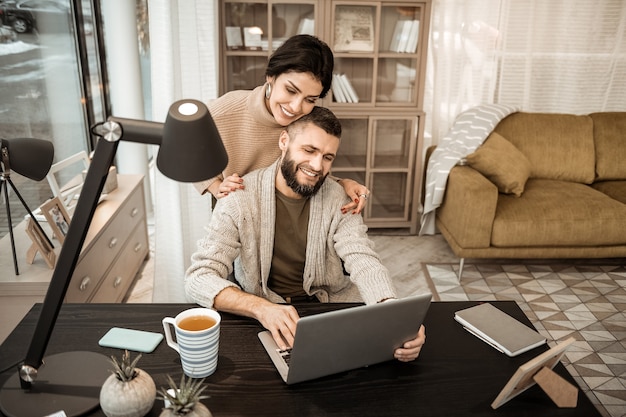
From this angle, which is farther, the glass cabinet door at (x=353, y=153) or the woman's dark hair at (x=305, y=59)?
the glass cabinet door at (x=353, y=153)

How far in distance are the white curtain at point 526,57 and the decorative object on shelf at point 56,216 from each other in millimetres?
2652

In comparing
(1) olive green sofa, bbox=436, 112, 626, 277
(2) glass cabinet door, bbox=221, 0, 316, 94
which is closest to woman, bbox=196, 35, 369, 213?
(1) olive green sofa, bbox=436, 112, 626, 277

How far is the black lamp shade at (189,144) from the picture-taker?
86cm

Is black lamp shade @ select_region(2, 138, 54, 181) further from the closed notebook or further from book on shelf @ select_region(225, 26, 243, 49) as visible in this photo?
book on shelf @ select_region(225, 26, 243, 49)

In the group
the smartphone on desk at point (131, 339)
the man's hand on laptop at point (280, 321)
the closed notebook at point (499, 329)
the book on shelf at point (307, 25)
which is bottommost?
the closed notebook at point (499, 329)

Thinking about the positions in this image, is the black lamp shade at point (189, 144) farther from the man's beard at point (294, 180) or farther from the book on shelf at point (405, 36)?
the book on shelf at point (405, 36)

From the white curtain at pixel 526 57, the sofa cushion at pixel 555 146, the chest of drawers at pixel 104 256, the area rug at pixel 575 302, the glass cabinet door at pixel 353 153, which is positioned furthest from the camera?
the white curtain at pixel 526 57

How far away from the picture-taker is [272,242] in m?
1.63

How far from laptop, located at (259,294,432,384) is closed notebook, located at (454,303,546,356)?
229 mm

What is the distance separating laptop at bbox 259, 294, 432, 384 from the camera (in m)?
1.02

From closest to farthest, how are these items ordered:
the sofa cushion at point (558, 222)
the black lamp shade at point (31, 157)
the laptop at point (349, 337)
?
the laptop at point (349, 337) < the black lamp shade at point (31, 157) < the sofa cushion at point (558, 222)

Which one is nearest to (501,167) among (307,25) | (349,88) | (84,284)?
(349,88)

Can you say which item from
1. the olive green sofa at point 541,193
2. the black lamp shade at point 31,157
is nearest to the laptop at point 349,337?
the black lamp shade at point 31,157

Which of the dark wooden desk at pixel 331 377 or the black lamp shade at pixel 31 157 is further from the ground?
the black lamp shade at pixel 31 157
